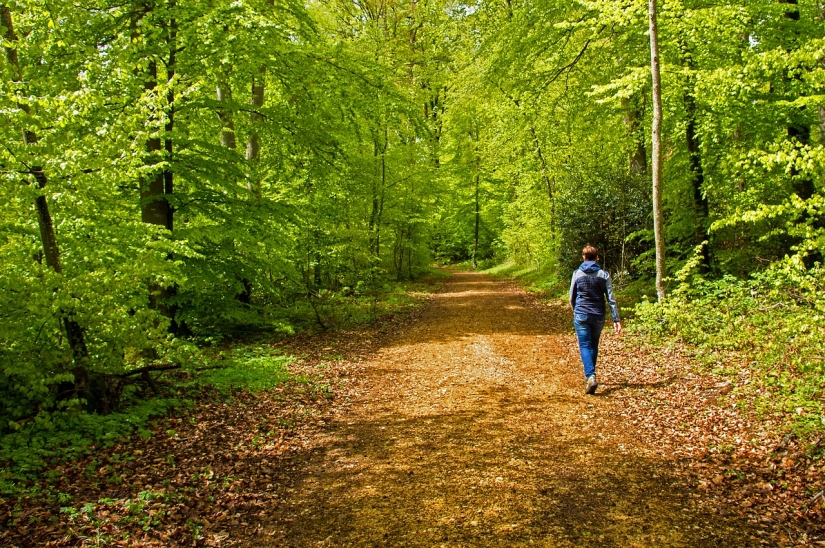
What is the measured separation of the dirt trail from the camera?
11.7 ft

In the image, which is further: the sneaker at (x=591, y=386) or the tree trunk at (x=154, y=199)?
the tree trunk at (x=154, y=199)

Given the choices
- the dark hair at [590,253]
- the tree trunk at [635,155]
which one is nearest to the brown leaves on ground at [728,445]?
the dark hair at [590,253]

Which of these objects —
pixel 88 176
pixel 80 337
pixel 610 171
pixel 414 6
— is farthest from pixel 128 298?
pixel 414 6

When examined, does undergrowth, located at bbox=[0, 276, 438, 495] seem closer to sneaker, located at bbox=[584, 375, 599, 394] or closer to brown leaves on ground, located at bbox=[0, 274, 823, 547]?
brown leaves on ground, located at bbox=[0, 274, 823, 547]

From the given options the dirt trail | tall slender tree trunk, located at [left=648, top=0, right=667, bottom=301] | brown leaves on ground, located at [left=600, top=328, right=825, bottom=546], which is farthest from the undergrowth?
tall slender tree trunk, located at [left=648, top=0, right=667, bottom=301]

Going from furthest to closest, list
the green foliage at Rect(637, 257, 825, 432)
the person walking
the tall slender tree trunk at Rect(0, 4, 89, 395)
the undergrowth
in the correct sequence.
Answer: the person walking < the green foliage at Rect(637, 257, 825, 432) < the tall slender tree trunk at Rect(0, 4, 89, 395) < the undergrowth

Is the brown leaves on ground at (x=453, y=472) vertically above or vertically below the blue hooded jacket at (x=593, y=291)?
below

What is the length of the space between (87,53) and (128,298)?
288 centimetres

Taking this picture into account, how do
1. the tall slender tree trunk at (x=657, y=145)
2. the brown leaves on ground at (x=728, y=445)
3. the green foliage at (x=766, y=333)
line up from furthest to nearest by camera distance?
the tall slender tree trunk at (x=657, y=145) < the green foliage at (x=766, y=333) < the brown leaves on ground at (x=728, y=445)

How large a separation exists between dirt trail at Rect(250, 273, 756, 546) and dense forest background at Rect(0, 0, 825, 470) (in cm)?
217

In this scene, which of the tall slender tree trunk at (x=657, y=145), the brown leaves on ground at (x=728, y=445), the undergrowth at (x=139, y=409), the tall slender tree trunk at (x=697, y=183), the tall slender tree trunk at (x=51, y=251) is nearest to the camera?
the brown leaves on ground at (x=728, y=445)

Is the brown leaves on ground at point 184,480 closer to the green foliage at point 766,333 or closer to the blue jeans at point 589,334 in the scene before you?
the blue jeans at point 589,334

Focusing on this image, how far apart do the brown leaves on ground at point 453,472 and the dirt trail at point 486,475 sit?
0.06 feet

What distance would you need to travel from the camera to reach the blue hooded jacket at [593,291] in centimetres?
689
